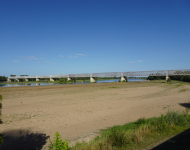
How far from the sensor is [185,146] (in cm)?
562

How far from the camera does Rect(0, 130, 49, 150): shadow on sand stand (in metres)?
6.98

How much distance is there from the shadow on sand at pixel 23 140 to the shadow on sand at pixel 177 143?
18.0ft

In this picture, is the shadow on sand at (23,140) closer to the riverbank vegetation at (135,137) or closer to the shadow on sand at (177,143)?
the riverbank vegetation at (135,137)

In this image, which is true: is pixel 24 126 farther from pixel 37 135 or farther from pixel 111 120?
pixel 111 120

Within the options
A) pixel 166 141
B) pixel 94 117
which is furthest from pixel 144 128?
pixel 94 117

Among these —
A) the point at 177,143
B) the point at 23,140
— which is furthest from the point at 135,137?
the point at 23,140

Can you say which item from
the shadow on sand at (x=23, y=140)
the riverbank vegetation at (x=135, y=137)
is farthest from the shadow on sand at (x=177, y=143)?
the shadow on sand at (x=23, y=140)

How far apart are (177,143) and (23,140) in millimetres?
7461

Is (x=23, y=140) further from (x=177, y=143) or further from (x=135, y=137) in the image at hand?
(x=177, y=143)

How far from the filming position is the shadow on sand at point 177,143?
18.5 feet

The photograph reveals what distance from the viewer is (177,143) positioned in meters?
5.99

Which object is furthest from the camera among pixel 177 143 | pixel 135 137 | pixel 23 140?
pixel 23 140

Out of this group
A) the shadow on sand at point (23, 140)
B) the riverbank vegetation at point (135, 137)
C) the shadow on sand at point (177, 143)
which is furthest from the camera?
the shadow on sand at point (23, 140)

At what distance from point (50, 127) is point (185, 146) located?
25.6 ft
